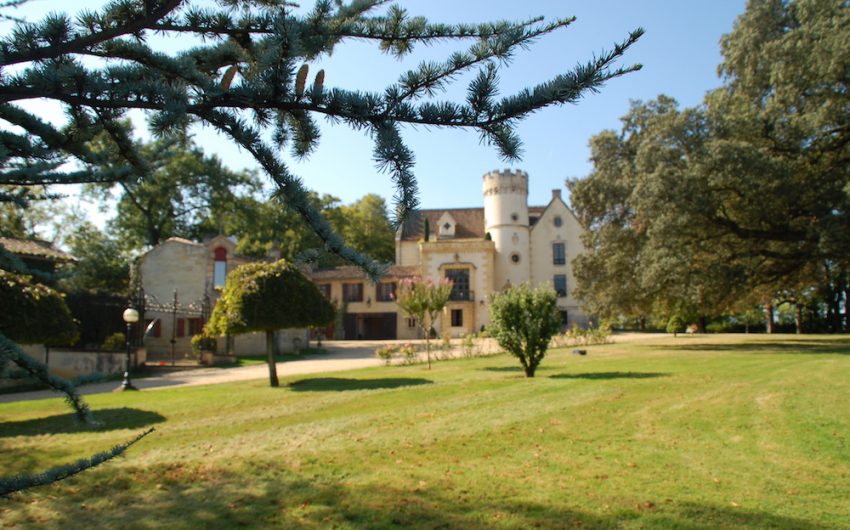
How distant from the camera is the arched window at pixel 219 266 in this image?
28.3 metres

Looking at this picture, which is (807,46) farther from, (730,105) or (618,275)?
(618,275)

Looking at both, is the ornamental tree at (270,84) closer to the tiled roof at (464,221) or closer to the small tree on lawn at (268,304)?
the small tree on lawn at (268,304)

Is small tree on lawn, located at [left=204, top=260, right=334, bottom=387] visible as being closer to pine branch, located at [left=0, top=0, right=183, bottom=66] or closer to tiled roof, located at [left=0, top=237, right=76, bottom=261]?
tiled roof, located at [left=0, top=237, right=76, bottom=261]

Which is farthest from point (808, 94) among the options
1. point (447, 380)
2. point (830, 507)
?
point (830, 507)

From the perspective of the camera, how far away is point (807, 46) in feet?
67.9

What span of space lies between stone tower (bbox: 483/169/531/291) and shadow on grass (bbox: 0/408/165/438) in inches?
1509

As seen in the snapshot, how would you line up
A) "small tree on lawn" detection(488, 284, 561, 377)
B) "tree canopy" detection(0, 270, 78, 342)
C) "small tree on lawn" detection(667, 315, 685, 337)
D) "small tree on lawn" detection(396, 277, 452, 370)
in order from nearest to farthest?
1. "tree canopy" detection(0, 270, 78, 342)
2. "small tree on lawn" detection(488, 284, 561, 377)
3. "small tree on lawn" detection(396, 277, 452, 370)
4. "small tree on lawn" detection(667, 315, 685, 337)

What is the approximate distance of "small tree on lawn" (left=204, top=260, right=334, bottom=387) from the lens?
46.5 feet

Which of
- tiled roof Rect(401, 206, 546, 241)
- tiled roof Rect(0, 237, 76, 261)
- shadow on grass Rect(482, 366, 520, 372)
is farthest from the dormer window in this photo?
tiled roof Rect(0, 237, 76, 261)

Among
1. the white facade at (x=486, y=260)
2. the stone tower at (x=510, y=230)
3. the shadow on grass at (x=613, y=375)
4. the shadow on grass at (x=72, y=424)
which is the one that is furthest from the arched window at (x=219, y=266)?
the stone tower at (x=510, y=230)

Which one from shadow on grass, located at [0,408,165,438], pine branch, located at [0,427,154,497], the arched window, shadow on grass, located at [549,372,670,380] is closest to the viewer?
pine branch, located at [0,427,154,497]

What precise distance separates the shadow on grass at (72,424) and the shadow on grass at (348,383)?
149 inches

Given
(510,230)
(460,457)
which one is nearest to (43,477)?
(460,457)

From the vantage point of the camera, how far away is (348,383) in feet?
47.1
